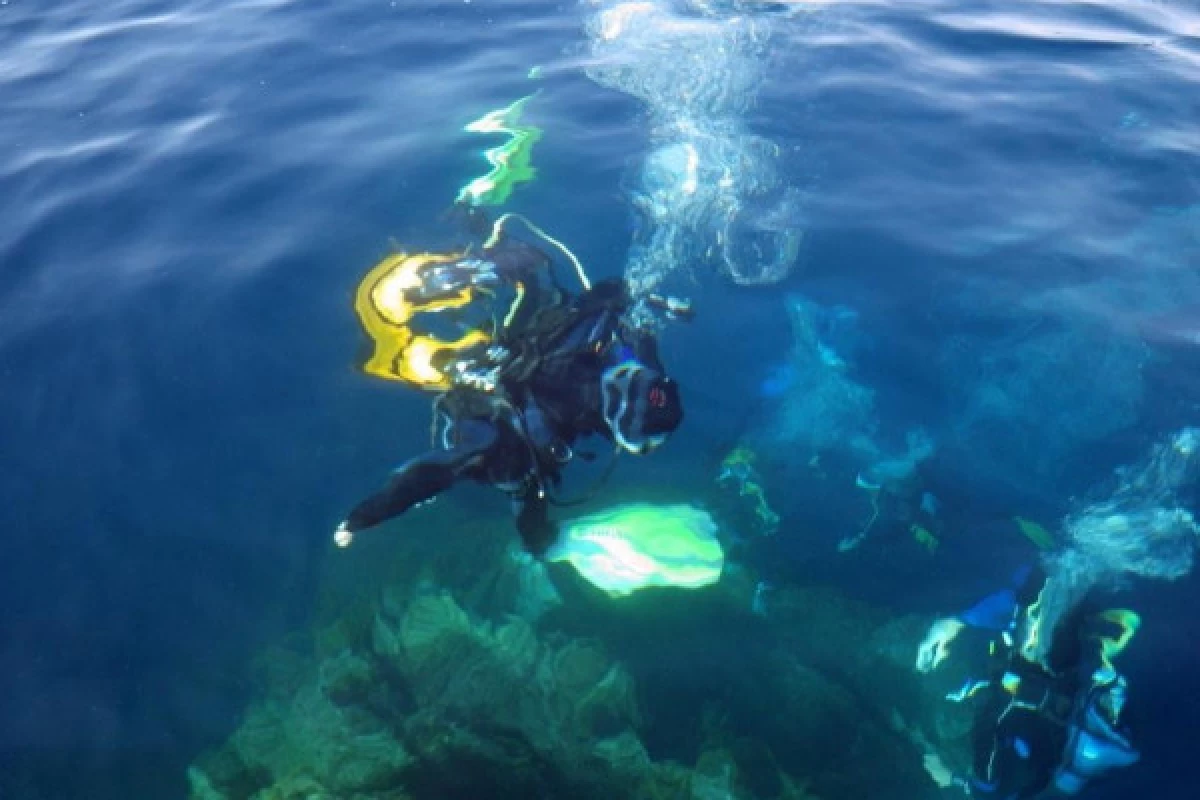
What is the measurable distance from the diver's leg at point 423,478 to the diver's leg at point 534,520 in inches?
13.1

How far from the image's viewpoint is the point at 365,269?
5.72 meters

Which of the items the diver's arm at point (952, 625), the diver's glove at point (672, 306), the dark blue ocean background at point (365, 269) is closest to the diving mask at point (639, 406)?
the dark blue ocean background at point (365, 269)

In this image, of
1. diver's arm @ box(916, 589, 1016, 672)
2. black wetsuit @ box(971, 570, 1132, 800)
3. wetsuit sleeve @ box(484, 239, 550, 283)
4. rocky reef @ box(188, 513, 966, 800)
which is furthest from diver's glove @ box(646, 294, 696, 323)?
black wetsuit @ box(971, 570, 1132, 800)

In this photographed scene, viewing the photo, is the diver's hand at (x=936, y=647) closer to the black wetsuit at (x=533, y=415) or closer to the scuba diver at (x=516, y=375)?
the scuba diver at (x=516, y=375)

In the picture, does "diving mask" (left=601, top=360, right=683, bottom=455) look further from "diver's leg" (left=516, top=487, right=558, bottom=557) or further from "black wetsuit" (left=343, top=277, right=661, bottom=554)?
"diver's leg" (left=516, top=487, right=558, bottom=557)

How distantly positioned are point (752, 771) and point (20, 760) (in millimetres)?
3341

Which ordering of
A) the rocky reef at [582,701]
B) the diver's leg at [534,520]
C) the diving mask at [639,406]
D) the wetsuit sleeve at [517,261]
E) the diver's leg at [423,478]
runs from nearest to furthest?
Result: the diver's leg at [423,478] < the diving mask at [639,406] < the rocky reef at [582,701] < the diver's leg at [534,520] < the wetsuit sleeve at [517,261]

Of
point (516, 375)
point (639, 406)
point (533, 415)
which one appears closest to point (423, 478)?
point (533, 415)

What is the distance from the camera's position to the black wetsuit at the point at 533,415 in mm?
3652

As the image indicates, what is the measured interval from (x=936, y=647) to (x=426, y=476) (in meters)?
2.77

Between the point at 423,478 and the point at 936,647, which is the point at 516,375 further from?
the point at 936,647

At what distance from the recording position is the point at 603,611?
4.32 m

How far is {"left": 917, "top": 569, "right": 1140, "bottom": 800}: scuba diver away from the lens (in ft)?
12.0

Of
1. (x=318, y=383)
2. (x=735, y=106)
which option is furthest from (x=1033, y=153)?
(x=318, y=383)
